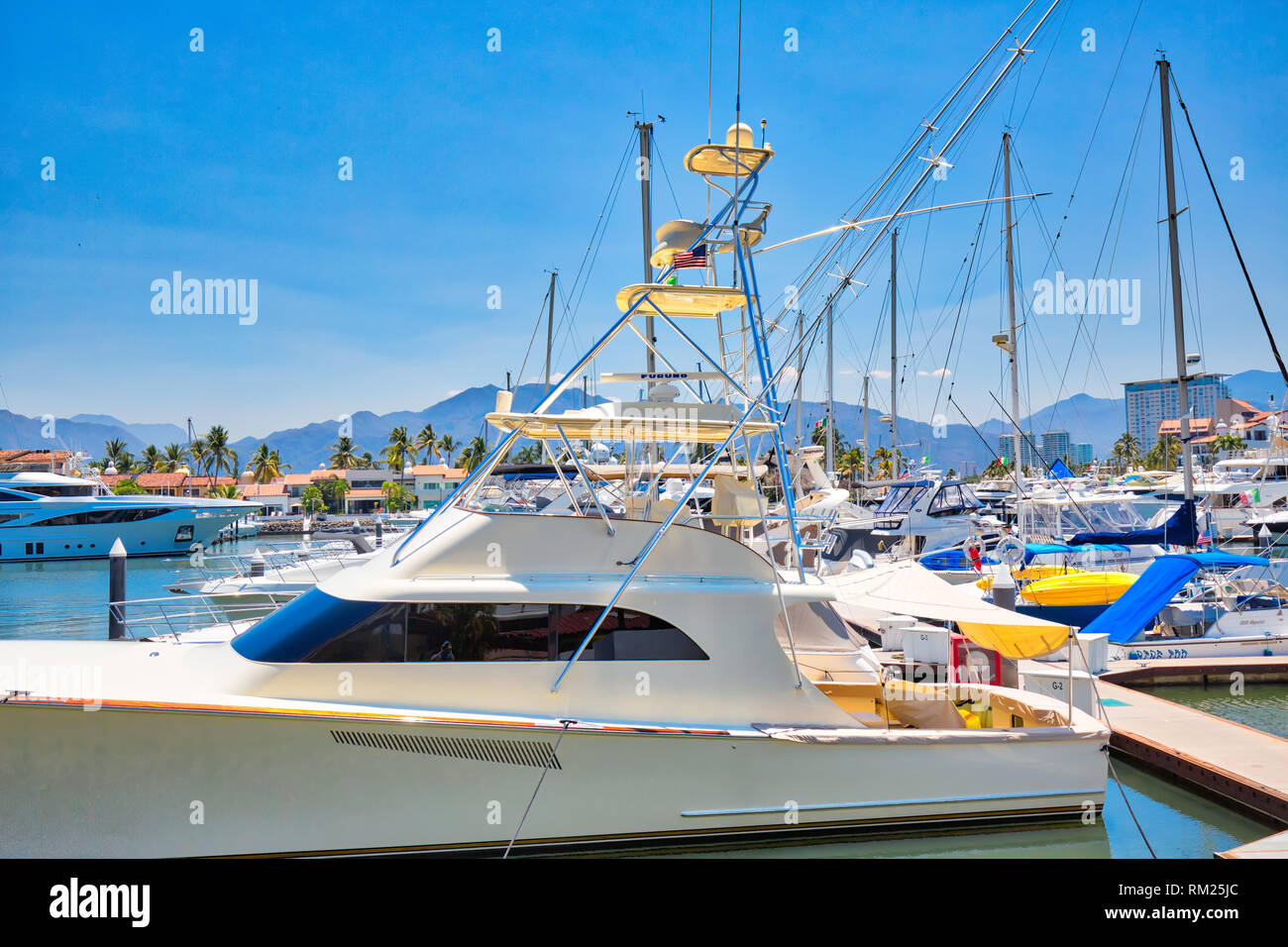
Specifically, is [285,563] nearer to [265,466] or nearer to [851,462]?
[851,462]

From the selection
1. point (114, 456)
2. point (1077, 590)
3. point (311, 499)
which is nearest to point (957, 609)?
point (1077, 590)

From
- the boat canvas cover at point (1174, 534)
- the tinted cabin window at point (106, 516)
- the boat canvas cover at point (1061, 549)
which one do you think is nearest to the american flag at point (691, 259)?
the boat canvas cover at point (1061, 549)

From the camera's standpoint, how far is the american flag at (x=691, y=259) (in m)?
7.56

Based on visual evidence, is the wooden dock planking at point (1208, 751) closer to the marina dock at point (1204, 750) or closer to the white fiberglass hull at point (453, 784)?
the marina dock at point (1204, 750)

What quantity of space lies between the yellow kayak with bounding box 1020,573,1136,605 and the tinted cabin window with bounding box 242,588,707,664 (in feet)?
38.1

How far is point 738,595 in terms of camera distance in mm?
6543

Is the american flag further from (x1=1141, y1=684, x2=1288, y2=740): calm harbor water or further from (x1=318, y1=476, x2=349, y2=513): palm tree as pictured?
(x1=318, y1=476, x2=349, y2=513): palm tree

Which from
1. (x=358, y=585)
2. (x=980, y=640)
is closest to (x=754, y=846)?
(x=980, y=640)

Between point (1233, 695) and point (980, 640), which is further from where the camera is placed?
point (1233, 695)

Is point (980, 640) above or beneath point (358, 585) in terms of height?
beneath

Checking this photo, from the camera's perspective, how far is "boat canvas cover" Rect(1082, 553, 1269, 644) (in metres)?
13.0
